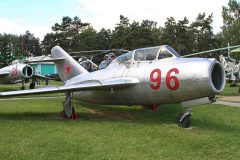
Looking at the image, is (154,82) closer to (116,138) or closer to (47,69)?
(116,138)

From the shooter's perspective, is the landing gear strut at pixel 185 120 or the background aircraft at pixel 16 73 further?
the background aircraft at pixel 16 73

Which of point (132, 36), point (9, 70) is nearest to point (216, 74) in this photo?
point (9, 70)

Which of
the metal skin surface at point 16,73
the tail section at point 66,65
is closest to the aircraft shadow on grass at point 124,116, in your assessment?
the tail section at point 66,65

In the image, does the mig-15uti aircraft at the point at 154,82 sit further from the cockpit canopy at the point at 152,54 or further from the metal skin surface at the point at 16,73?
the metal skin surface at the point at 16,73

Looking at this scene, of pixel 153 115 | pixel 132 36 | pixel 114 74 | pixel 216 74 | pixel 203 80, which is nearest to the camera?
pixel 203 80

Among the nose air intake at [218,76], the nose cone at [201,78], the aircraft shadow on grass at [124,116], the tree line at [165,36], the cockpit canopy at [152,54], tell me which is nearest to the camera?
the nose cone at [201,78]

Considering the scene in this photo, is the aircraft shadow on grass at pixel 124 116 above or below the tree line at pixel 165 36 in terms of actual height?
below

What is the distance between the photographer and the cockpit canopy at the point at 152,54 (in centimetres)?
1078

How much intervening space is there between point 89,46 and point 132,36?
1595 centimetres

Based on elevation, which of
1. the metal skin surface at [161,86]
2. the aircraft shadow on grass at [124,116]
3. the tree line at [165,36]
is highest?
the tree line at [165,36]

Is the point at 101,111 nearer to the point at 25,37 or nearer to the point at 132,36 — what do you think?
the point at 132,36

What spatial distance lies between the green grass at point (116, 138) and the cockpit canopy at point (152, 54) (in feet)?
6.58

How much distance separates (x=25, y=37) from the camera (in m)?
146

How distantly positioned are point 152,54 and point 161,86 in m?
1.45
